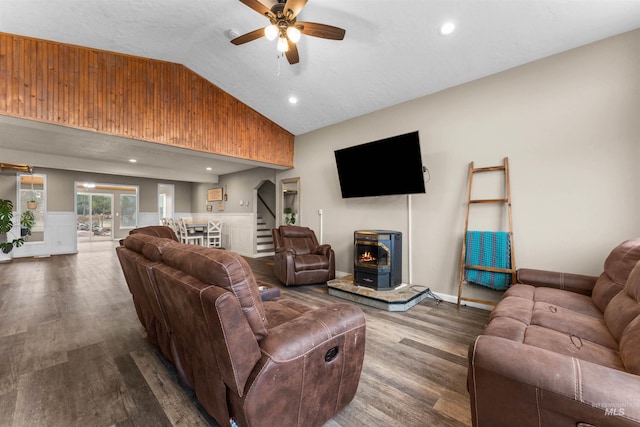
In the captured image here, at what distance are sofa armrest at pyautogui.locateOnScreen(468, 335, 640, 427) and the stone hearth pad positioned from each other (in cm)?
216

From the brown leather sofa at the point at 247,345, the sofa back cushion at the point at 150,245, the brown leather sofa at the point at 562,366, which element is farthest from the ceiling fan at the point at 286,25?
the brown leather sofa at the point at 562,366

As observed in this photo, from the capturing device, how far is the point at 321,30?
240 centimetres

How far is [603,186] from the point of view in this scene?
259 centimetres

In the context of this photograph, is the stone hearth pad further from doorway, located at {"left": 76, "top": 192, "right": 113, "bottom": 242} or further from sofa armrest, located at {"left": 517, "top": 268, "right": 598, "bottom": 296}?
doorway, located at {"left": 76, "top": 192, "right": 113, "bottom": 242}

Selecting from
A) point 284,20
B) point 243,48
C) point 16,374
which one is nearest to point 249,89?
point 243,48

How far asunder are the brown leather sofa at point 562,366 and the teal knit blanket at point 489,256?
3.57 feet

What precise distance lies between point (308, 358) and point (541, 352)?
97cm

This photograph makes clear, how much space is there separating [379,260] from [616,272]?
219 centimetres

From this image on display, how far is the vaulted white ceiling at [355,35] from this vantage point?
7.99ft

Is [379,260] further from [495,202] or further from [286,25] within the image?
[286,25]

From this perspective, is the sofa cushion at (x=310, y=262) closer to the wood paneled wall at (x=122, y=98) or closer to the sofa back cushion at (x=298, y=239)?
the sofa back cushion at (x=298, y=239)

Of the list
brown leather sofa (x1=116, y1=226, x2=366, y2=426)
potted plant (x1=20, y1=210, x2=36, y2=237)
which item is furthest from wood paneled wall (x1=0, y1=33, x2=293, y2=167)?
potted plant (x1=20, y1=210, x2=36, y2=237)

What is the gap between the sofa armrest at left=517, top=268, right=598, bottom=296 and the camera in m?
2.37

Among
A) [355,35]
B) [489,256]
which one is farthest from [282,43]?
[489,256]
